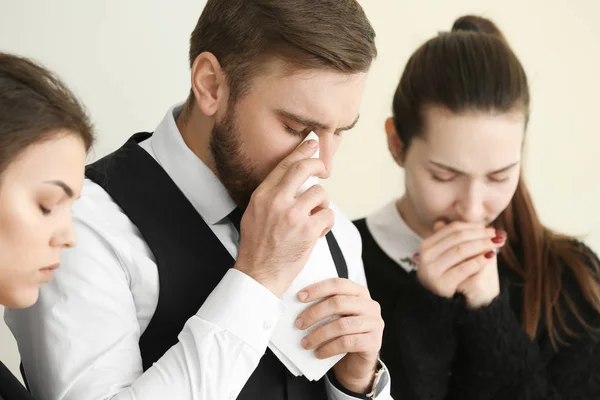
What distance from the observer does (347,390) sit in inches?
53.0

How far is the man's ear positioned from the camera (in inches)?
51.8

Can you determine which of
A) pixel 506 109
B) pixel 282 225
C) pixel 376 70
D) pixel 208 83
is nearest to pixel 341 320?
pixel 282 225

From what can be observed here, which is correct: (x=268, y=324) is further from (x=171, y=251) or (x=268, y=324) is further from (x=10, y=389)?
A: (x=10, y=389)

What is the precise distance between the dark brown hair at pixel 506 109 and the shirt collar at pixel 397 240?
7.3 inches

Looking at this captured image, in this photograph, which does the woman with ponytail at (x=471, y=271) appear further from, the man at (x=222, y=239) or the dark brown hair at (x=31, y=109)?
the dark brown hair at (x=31, y=109)

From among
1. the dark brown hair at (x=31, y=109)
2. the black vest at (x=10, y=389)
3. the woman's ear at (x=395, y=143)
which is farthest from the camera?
the woman's ear at (x=395, y=143)

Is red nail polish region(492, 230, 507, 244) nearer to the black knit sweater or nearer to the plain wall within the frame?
the black knit sweater

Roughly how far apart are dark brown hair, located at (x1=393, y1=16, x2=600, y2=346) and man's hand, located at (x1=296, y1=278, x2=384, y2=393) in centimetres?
51

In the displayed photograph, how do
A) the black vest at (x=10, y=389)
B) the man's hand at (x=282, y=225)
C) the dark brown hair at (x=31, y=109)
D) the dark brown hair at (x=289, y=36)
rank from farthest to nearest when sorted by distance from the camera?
the dark brown hair at (x=289, y=36) < the man's hand at (x=282, y=225) < the black vest at (x=10, y=389) < the dark brown hair at (x=31, y=109)

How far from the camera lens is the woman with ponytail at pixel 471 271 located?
1.63m

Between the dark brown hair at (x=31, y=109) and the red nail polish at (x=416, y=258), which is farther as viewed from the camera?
the red nail polish at (x=416, y=258)

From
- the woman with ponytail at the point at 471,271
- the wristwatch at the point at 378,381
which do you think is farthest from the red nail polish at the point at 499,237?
the wristwatch at the point at 378,381

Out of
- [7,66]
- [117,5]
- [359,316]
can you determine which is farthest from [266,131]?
[117,5]

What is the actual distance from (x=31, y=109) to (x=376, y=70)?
1725 mm
